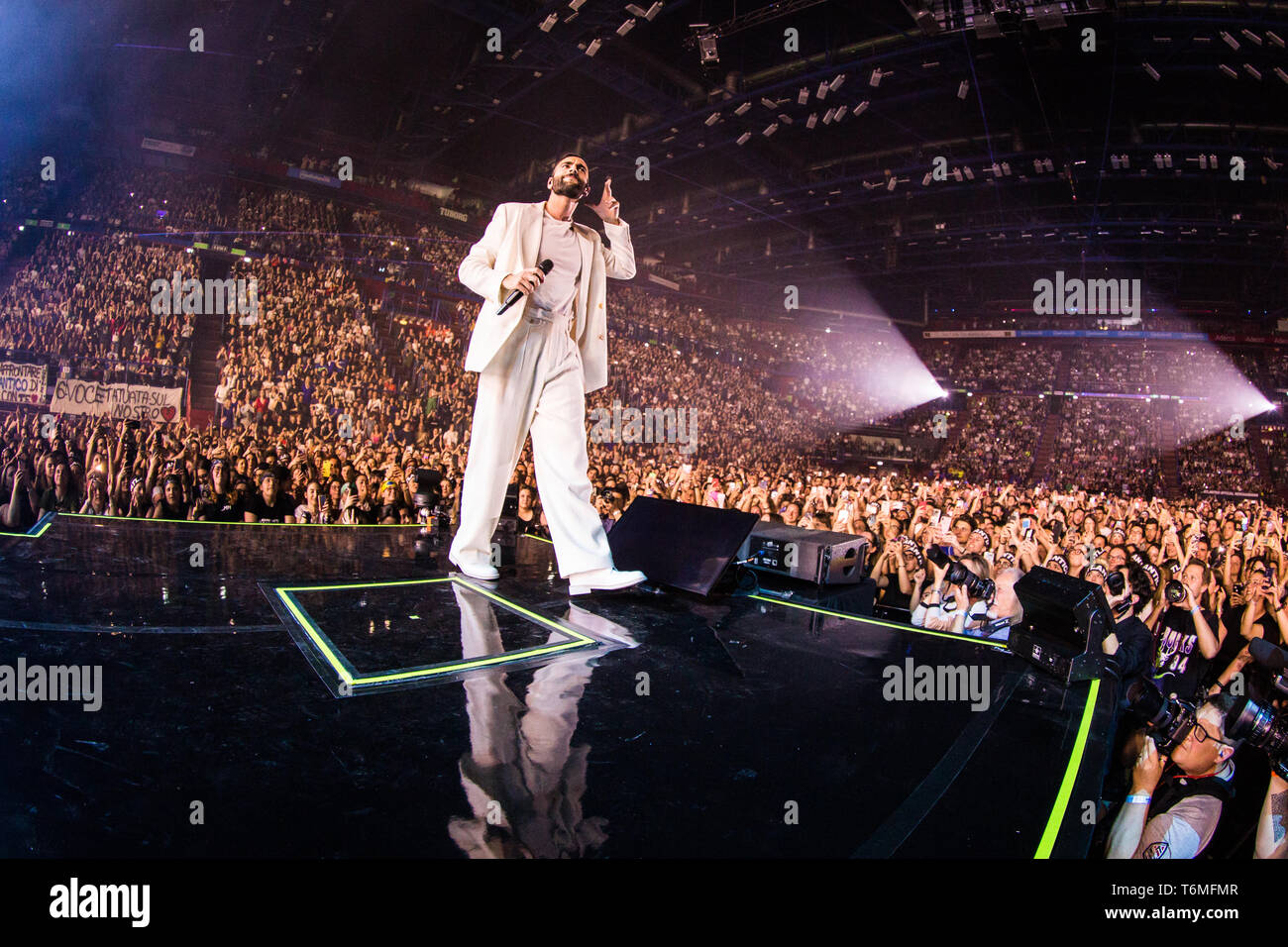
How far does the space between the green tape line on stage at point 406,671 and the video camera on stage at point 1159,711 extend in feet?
4.56

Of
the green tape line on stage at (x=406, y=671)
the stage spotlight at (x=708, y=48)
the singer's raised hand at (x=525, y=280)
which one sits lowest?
the green tape line on stage at (x=406, y=671)

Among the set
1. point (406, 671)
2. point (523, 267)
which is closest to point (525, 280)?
point (523, 267)

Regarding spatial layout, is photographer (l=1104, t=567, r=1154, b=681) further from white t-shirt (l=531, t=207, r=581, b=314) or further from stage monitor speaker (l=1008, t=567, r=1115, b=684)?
white t-shirt (l=531, t=207, r=581, b=314)

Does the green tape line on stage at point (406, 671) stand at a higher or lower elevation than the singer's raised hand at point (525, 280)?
lower

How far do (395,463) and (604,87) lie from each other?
6.07 meters

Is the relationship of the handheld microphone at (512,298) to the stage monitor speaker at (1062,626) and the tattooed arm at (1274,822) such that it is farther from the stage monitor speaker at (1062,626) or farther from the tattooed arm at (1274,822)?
the tattooed arm at (1274,822)

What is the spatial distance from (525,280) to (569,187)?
492 millimetres

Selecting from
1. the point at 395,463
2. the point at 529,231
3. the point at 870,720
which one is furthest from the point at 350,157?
the point at 870,720

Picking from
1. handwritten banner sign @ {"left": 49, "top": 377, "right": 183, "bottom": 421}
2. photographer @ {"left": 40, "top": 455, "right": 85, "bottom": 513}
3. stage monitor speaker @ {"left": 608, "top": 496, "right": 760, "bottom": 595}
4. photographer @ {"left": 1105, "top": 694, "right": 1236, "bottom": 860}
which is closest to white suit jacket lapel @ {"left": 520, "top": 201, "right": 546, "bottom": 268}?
stage monitor speaker @ {"left": 608, "top": 496, "right": 760, "bottom": 595}

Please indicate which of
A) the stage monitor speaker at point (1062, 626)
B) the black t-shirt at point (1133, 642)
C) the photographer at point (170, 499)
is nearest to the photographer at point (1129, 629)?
the black t-shirt at point (1133, 642)

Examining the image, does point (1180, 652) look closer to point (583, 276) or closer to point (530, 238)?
point (583, 276)

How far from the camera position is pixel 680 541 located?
2.79 m

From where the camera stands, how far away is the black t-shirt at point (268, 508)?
514cm
